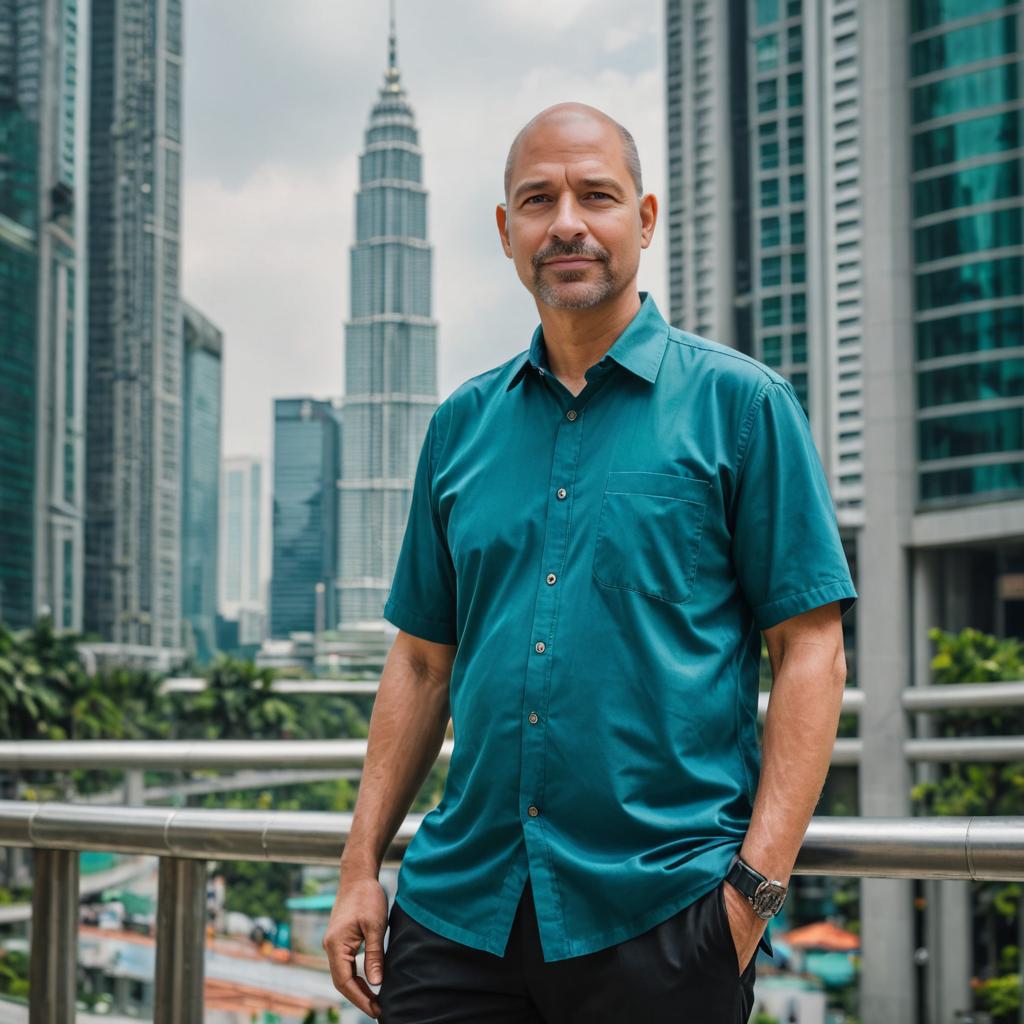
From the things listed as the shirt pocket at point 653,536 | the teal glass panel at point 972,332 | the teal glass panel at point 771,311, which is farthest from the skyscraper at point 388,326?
the shirt pocket at point 653,536

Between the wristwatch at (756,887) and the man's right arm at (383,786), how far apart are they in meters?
A: 0.35

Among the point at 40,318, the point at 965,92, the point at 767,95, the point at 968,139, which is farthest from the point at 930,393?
the point at 40,318

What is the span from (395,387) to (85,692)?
2382 centimetres

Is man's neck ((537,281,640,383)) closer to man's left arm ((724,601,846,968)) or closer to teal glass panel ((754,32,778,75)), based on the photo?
man's left arm ((724,601,846,968))

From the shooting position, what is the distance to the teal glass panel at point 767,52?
35375 mm

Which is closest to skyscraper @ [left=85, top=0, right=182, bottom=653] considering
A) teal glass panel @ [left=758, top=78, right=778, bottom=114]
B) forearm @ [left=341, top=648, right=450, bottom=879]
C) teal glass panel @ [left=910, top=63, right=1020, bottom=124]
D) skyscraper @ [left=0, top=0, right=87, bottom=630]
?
skyscraper @ [left=0, top=0, right=87, bottom=630]

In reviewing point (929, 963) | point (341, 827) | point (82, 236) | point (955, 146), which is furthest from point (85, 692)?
point (341, 827)

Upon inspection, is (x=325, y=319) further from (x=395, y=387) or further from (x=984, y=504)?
(x=984, y=504)

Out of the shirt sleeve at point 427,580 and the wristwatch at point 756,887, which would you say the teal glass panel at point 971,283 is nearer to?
the shirt sleeve at point 427,580

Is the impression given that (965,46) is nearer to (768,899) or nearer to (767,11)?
(767,11)

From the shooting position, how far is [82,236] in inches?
1766

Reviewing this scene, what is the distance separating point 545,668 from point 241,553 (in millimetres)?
51589

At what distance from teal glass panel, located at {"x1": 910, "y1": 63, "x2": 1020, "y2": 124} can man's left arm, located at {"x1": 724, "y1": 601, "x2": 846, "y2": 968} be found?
2650 centimetres

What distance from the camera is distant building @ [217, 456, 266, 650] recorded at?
50.1 metres
